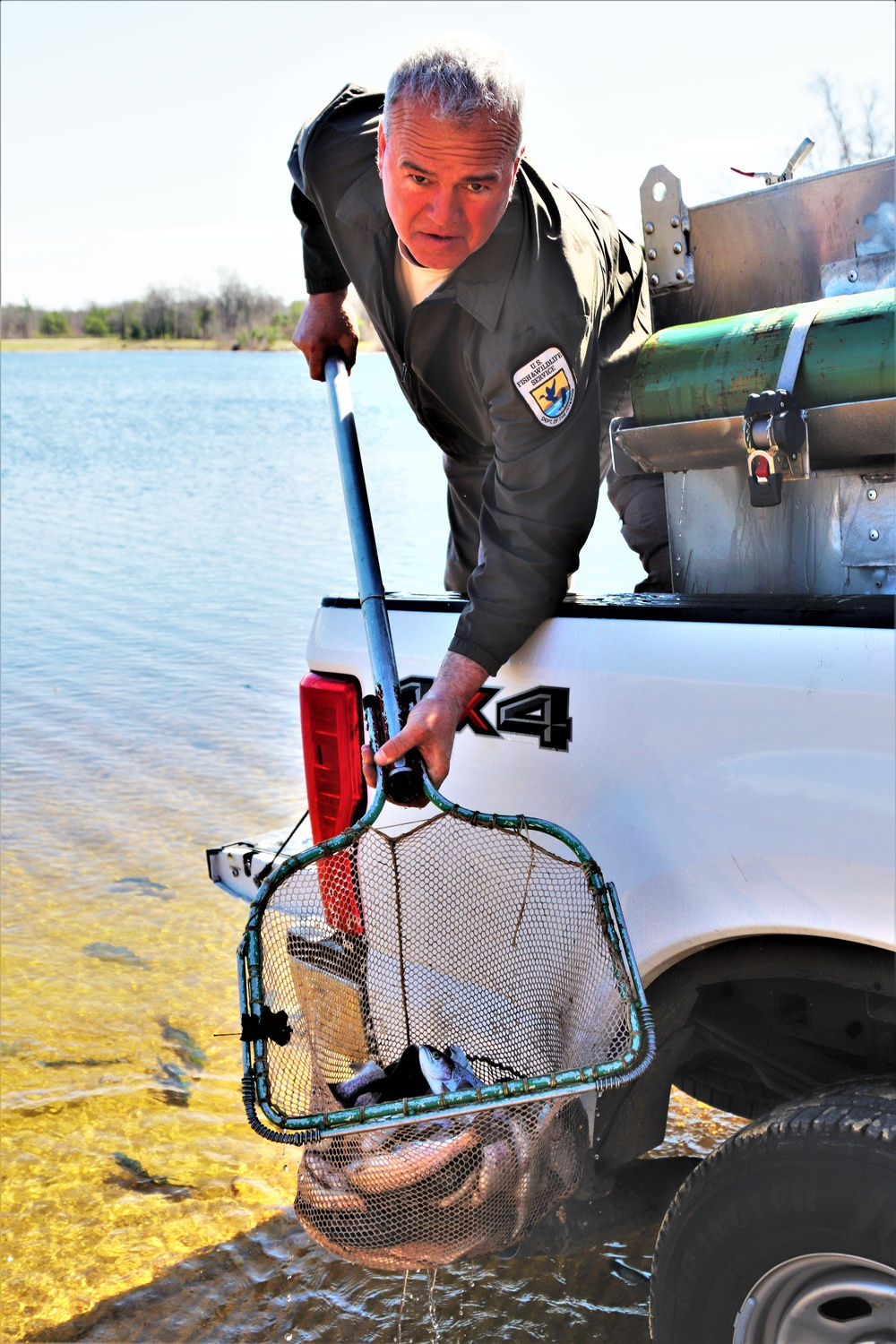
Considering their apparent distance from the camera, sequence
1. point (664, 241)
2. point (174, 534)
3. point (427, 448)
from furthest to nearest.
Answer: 1. point (427, 448)
2. point (174, 534)
3. point (664, 241)

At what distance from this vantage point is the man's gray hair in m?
2.09

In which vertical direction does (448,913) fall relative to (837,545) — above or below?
below

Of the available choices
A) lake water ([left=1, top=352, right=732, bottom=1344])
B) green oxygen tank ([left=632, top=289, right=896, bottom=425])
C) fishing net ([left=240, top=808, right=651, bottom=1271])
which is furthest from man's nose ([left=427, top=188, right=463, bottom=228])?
lake water ([left=1, top=352, right=732, bottom=1344])

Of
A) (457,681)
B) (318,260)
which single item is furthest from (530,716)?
(318,260)

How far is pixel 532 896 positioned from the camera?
2160 mm

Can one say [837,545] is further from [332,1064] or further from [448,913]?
[332,1064]

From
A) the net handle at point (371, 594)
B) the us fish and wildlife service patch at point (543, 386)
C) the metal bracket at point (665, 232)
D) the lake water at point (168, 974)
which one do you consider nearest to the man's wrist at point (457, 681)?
the net handle at point (371, 594)

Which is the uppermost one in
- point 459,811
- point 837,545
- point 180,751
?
point 837,545

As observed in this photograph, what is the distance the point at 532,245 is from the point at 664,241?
49 centimetres

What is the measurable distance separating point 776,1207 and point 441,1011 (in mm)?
701

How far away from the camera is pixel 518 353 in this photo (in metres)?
2.21

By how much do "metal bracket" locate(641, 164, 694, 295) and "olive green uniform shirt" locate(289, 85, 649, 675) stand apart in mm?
75

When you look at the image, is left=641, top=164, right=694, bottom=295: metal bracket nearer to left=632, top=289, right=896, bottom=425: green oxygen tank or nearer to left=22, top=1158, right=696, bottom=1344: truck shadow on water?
left=632, top=289, right=896, bottom=425: green oxygen tank

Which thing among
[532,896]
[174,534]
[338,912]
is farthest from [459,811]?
[174,534]
